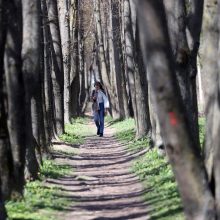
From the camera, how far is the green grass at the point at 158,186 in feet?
35.8

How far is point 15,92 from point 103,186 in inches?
146

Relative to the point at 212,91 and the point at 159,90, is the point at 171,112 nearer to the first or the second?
the point at 159,90

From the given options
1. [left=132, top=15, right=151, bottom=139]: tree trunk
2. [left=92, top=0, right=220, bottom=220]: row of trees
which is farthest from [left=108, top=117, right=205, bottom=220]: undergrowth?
[left=132, top=15, right=151, bottom=139]: tree trunk

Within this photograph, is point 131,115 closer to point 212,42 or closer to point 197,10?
point 197,10

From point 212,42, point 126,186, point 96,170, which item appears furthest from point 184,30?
point 96,170


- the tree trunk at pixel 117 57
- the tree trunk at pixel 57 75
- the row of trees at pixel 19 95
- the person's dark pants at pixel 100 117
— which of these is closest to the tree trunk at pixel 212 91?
the row of trees at pixel 19 95

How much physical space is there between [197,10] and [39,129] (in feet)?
16.6

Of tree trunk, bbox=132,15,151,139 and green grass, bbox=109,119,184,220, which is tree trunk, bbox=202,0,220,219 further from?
tree trunk, bbox=132,15,151,139

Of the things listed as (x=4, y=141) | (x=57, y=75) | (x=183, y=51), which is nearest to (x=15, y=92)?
(x=4, y=141)

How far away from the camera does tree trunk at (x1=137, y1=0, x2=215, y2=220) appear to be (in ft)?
25.8

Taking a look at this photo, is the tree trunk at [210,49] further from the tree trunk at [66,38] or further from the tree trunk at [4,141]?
the tree trunk at [66,38]

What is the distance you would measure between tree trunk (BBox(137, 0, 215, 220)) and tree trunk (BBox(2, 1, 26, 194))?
14.6 feet

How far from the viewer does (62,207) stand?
1230cm

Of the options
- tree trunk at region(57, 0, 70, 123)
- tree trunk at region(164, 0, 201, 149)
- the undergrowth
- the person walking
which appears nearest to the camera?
the undergrowth
